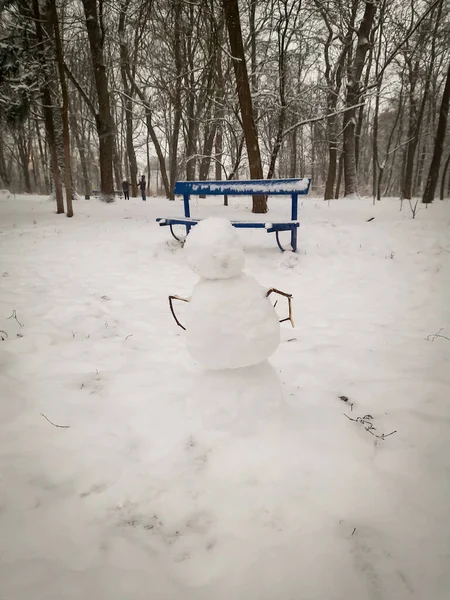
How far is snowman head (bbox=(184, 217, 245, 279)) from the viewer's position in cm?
153

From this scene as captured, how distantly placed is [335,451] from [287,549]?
22.9 inches

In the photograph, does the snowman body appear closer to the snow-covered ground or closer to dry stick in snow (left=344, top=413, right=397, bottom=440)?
the snow-covered ground

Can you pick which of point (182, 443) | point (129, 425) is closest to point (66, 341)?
point (129, 425)

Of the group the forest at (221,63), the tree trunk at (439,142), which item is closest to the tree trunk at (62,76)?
the forest at (221,63)

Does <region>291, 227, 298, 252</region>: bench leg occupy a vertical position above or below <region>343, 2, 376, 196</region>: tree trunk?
below

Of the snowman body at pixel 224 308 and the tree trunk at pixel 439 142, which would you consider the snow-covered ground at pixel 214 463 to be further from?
the tree trunk at pixel 439 142

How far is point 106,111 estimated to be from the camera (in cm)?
917

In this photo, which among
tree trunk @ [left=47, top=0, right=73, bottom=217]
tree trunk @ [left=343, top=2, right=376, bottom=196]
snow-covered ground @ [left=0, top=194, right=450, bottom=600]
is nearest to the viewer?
snow-covered ground @ [left=0, top=194, right=450, bottom=600]

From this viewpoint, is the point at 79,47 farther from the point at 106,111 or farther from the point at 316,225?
the point at 316,225

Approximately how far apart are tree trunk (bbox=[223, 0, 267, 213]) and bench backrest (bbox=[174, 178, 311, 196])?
82.6 inches

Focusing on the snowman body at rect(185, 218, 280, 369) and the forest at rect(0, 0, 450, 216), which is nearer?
the snowman body at rect(185, 218, 280, 369)

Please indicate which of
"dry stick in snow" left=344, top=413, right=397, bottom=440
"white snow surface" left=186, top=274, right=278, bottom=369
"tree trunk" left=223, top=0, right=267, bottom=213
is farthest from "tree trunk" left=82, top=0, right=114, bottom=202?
"dry stick in snow" left=344, top=413, right=397, bottom=440

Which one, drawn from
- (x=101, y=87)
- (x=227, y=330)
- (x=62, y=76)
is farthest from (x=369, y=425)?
(x=101, y=87)

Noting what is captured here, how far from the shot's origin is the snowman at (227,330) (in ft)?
5.14
